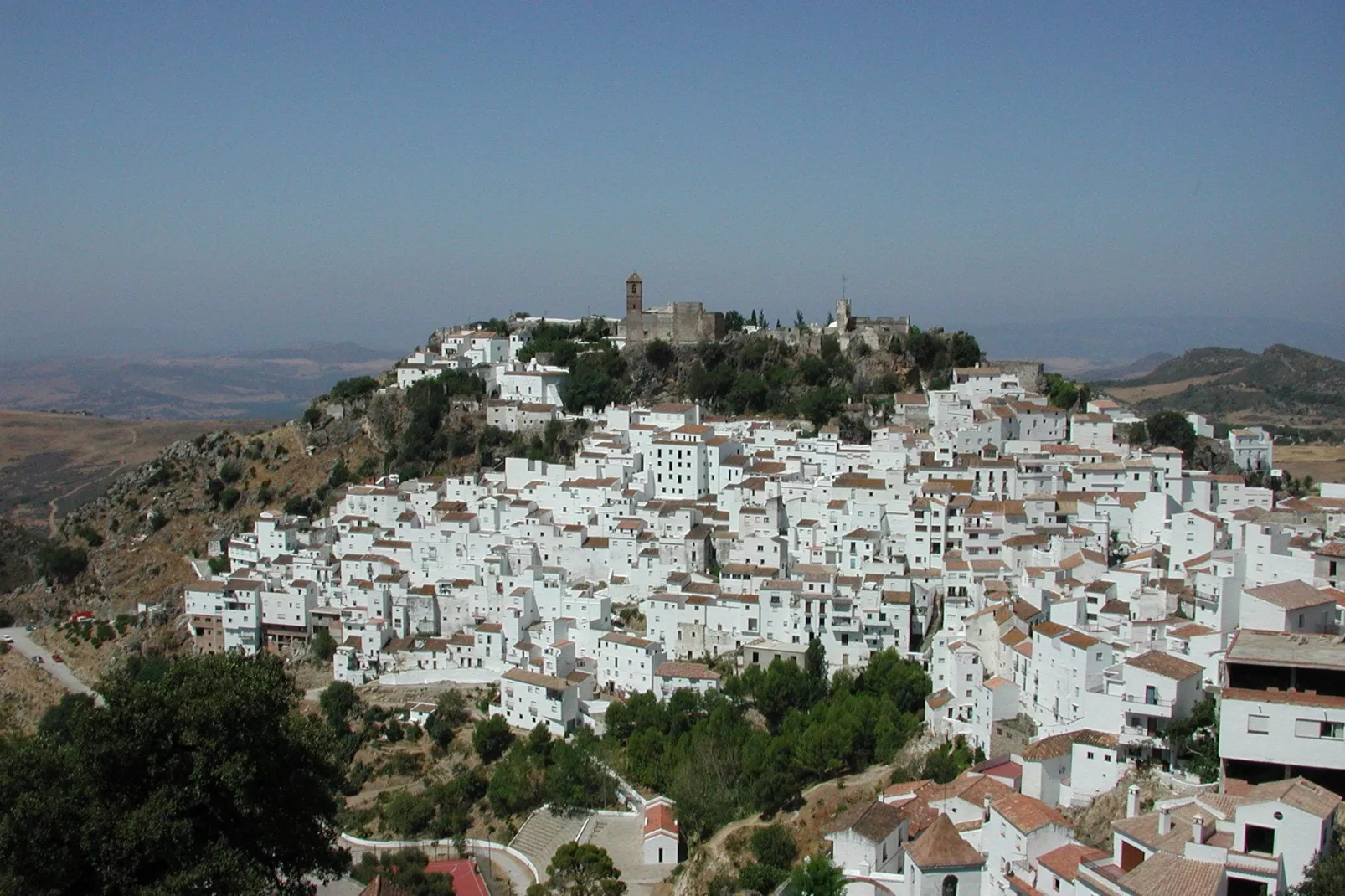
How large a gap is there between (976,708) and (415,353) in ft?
111

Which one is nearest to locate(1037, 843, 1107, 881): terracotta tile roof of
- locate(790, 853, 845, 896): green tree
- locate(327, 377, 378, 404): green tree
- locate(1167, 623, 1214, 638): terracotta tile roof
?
locate(790, 853, 845, 896): green tree

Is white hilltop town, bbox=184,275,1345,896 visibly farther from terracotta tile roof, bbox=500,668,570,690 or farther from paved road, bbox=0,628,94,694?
paved road, bbox=0,628,94,694

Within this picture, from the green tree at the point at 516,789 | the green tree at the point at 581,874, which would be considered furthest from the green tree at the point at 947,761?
the green tree at the point at 516,789

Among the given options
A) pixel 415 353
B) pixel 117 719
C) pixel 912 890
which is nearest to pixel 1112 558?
pixel 912 890

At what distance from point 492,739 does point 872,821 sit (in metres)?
12.2

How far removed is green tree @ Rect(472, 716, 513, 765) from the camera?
83.9 ft

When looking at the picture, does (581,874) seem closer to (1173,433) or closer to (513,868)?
(513,868)

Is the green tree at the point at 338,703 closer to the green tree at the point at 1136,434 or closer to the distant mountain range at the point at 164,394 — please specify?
the green tree at the point at 1136,434

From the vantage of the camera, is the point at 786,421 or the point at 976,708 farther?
the point at 786,421

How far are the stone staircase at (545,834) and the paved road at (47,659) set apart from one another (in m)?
18.5

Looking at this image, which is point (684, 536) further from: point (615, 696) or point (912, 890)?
point (912, 890)

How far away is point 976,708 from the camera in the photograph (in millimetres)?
20297

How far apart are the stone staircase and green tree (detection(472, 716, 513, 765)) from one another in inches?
113

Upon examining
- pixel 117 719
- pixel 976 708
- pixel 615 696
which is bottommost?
pixel 615 696
